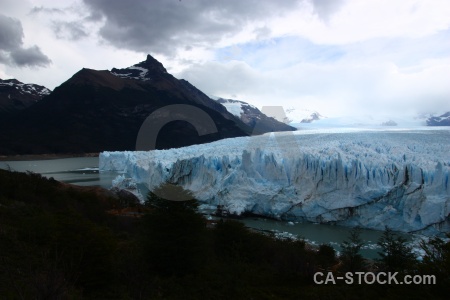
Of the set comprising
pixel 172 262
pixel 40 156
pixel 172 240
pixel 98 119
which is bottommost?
pixel 172 262

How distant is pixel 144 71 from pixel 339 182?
96.8m

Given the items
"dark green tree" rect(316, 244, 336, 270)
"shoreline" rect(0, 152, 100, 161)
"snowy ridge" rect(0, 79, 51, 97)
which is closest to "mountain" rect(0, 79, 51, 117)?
"snowy ridge" rect(0, 79, 51, 97)

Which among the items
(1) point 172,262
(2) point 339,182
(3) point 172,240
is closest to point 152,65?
(2) point 339,182

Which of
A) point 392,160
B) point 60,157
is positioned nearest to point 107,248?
point 392,160

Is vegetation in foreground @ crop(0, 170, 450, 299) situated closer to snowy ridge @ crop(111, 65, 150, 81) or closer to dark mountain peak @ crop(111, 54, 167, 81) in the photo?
snowy ridge @ crop(111, 65, 150, 81)

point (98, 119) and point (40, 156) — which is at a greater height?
point (98, 119)

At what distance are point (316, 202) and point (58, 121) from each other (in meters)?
72.6

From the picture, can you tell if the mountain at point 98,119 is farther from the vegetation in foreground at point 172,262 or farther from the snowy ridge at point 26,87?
the vegetation in foreground at point 172,262

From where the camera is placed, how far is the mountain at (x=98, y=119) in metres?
64.7

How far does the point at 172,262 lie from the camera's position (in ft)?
24.9

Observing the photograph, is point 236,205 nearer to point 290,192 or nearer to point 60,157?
point 290,192

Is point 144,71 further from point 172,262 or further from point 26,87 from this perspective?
point 172,262

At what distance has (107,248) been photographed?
19.8 feet

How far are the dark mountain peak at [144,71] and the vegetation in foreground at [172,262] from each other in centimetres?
9250
